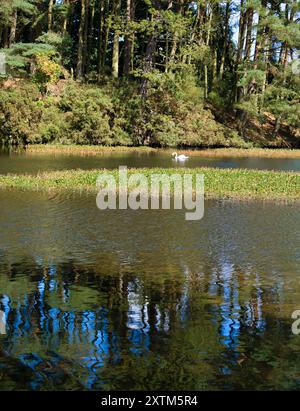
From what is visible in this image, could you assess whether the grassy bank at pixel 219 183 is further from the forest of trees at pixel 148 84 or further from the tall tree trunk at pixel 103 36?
the tall tree trunk at pixel 103 36

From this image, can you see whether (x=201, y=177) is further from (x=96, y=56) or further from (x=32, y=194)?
(x=96, y=56)

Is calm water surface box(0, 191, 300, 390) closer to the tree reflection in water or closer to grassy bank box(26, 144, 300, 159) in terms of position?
the tree reflection in water

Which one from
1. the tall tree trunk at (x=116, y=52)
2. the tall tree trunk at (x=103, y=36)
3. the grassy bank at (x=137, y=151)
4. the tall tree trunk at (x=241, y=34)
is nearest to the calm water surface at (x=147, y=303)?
the grassy bank at (x=137, y=151)

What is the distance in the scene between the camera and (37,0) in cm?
5644

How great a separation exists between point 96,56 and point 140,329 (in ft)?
215

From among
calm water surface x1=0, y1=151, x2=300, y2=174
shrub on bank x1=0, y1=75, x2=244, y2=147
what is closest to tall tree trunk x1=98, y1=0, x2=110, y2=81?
shrub on bank x1=0, y1=75, x2=244, y2=147

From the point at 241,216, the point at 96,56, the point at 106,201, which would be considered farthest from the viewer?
the point at 96,56

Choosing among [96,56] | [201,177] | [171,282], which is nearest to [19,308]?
[171,282]

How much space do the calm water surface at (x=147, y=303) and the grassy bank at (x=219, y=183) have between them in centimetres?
638

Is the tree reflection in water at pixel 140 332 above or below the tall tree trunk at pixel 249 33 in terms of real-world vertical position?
below

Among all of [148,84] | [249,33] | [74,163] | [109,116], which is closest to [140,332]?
[74,163]

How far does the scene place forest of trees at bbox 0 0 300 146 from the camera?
1981 inches

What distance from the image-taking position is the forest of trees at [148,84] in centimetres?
5031

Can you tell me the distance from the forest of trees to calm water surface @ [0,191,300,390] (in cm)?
3345
